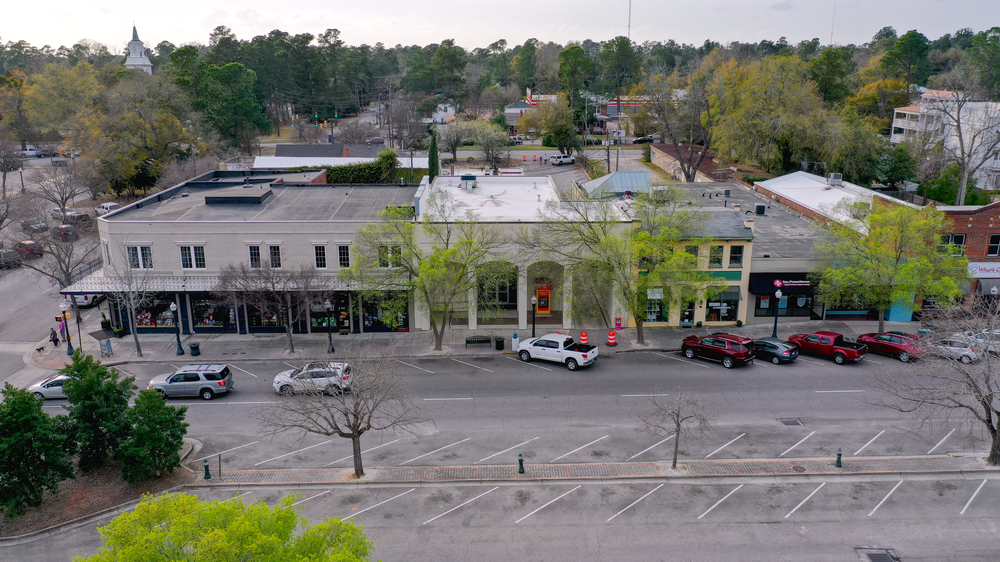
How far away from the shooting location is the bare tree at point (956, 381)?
22.0 metres

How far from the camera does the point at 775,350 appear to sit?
107ft

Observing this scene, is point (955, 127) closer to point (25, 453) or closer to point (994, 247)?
point (994, 247)

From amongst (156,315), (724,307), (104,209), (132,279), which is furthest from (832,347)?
(104,209)

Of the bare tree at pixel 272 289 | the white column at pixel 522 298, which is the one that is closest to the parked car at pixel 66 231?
the bare tree at pixel 272 289

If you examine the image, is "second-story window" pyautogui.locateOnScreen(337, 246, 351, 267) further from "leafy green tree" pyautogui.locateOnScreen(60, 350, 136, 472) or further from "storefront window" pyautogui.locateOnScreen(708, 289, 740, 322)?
"storefront window" pyautogui.locateOnScreen(708, 289, 740, 322)

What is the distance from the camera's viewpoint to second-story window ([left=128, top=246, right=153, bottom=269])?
36.8 meters

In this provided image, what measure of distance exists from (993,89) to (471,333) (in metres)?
83.0

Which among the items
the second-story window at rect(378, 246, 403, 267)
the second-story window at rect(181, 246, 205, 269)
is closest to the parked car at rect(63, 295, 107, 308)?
the second-story window at rect(181, 246, 205, 269)

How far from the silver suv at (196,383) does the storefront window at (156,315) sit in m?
8.67

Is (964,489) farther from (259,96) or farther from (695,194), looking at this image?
(259,96)

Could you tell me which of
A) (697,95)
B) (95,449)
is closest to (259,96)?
(697,95)

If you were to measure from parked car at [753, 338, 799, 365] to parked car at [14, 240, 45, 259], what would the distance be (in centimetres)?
4715

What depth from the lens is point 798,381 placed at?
100 feet

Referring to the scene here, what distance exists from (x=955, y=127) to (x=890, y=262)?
147 ft
